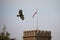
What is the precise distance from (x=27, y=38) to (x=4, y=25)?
43.4ft

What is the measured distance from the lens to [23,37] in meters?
45.2

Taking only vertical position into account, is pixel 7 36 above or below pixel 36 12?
below

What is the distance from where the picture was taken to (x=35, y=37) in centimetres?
4312

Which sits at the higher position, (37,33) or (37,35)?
(37,33)

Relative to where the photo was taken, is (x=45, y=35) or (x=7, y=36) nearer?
(x=7, y=36)

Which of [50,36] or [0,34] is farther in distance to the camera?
[50,36]

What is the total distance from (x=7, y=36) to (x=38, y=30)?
1623cm

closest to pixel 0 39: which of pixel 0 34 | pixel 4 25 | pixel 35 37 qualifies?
pixel 0 34

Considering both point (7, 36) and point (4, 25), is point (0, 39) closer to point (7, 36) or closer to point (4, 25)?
point (7, 36)

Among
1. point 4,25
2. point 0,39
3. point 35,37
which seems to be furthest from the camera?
point 35,37

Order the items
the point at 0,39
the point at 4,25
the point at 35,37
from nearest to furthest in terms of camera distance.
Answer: the point at 0,39 < the point at 4,25 < the point at 35,37

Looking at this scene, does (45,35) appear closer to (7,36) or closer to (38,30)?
(38,30)

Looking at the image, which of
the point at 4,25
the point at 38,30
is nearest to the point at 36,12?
the point at 38,30

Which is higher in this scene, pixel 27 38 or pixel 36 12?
pixel 36 12
